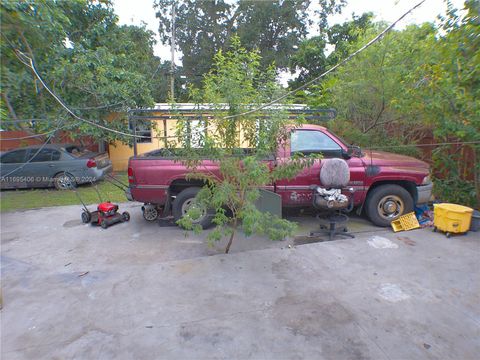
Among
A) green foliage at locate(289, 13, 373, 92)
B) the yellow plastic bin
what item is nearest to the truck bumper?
the yellow plastic bin

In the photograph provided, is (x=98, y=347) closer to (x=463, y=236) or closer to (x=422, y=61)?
(x=463, y=236)

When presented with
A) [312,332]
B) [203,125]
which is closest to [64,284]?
[203,125]

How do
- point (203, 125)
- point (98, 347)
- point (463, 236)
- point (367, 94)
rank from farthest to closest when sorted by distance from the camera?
point (367, 94) < point (463, 236) < point (203, 125) < point (98, 347)

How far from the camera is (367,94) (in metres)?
7.95

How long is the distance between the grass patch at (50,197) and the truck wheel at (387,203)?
6057 millimetres

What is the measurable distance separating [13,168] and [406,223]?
10.9 m

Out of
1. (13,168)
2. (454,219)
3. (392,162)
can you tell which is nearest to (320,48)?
(392,162)

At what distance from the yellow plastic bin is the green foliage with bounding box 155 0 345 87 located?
17.3 m

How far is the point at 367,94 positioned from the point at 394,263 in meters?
5.00

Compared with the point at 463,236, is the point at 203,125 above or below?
above

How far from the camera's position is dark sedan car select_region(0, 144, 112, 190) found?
9.61 m

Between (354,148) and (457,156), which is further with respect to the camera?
(457,156)

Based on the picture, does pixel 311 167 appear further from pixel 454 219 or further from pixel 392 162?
pixel 454 219

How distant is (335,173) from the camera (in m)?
5.30
